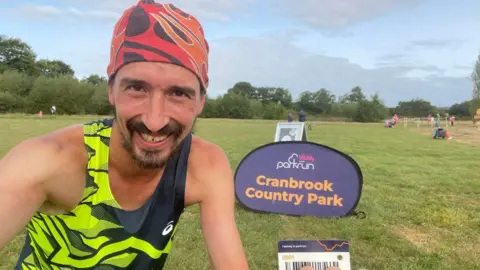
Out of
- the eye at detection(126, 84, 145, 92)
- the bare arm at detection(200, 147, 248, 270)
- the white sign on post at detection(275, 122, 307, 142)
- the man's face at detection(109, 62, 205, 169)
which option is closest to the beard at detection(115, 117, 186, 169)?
the man's face at detection(109, 62, 205, 169)

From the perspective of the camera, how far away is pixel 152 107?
154cm

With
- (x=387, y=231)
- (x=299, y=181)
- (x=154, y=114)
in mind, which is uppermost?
(x=154, y=114)

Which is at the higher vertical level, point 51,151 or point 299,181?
point 51,151

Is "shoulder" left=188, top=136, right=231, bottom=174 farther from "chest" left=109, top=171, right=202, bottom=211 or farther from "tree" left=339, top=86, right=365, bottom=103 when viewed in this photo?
"tree" left=339, top=86, right=365, bottom=103

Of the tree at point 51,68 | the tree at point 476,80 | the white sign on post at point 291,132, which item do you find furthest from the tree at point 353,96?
the white sign on post at point 291,132

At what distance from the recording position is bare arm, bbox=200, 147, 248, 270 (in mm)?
1821

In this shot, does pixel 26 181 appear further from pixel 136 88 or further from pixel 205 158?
pixel 205 158

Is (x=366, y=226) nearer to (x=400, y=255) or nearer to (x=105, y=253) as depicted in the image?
(x=400, y=255)

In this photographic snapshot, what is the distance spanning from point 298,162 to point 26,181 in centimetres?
484

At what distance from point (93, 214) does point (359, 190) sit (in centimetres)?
467

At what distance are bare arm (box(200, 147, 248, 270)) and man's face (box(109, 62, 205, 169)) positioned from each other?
34 cm

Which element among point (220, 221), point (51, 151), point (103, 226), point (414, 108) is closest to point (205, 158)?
point (220, 221)

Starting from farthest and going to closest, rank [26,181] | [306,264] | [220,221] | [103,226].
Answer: [306,264] < [220,221] < [103,226] < [26,181]

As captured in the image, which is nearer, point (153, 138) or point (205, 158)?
point (153, 138)
